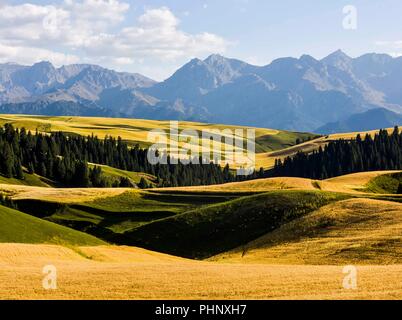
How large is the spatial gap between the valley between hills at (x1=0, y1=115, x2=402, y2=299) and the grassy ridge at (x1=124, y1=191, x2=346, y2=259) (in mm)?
202

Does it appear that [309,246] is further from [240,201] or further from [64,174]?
[64,174]

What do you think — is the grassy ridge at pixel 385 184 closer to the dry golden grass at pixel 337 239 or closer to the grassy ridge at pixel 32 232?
the dry golden grass at pixel 337 239

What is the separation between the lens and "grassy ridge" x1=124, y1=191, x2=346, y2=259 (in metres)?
83.9

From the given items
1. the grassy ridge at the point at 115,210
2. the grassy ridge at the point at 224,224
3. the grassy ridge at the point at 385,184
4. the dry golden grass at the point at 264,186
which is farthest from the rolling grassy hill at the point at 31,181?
the grassy ridge at the point at 385,184

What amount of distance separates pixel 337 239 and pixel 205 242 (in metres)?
24.9

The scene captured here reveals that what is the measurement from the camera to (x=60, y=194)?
120250 mm

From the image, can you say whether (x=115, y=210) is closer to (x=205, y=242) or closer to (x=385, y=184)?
(x=205, y=242)

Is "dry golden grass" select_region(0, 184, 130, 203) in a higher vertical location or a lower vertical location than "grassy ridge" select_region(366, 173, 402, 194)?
lower

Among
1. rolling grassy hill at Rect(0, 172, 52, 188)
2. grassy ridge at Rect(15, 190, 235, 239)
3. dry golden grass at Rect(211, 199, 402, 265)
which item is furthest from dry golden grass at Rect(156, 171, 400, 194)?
rolling grassy hill at Rect(0, 172, 52, 188)

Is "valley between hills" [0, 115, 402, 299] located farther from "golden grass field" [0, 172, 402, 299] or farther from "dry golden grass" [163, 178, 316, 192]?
"dry golden grass" [163, 178, 316, 192]

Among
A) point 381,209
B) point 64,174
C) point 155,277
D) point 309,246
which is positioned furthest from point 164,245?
point 64,174

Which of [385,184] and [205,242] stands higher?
[385,184]

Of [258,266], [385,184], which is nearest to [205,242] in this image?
[258,266]

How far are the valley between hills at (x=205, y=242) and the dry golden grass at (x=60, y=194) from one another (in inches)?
9.9
